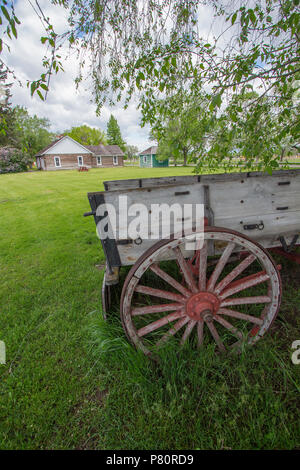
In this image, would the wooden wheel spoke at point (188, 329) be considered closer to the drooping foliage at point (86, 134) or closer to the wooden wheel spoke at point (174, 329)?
the wooden wheel spoke at point (174, 329)

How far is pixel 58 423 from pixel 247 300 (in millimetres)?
1707

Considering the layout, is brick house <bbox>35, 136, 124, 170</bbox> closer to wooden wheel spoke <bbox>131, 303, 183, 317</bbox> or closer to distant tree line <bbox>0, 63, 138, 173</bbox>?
distant tree line <bbox>0, 63, 138, 173</bbox>

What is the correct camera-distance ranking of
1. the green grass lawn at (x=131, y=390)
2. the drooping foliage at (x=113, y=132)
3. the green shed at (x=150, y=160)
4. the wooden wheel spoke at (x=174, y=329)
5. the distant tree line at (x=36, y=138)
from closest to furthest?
the green grass lawn at (x=131, y=390) < the wooden wheel spoke at (x=174, y=329) < the distant tree line at (x=36, y=138) < the green shed at (x=150, y=160) < the drooping foliage at (x=113, y=132)

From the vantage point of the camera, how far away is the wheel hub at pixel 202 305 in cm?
170

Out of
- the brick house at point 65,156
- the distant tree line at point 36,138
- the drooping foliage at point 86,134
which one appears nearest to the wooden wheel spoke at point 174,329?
the distant tree line at point 36,138

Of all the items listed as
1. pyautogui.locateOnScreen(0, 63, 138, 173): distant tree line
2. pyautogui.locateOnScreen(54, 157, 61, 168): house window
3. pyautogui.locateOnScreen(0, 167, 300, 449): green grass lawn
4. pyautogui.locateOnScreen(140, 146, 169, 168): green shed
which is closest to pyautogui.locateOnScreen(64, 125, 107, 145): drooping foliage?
pyautogui.locateOnScreen(0, 63, 138, 173): distant tree line

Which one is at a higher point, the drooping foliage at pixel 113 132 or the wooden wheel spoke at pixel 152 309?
the drooping foliage at pixel 113 132

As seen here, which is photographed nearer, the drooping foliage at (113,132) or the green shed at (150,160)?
the green shed at (150,160)

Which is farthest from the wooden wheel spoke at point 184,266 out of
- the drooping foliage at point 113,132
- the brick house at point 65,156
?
the drooping foliage at point 113,132

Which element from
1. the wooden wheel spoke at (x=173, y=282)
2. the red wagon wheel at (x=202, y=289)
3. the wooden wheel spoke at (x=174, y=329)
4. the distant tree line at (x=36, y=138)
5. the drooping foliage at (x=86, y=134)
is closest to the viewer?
the red wagon wheel at (x=202, y=289)

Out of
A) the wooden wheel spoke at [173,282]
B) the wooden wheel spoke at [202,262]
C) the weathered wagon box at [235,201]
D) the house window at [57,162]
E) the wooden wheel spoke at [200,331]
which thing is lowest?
the wooden wheel spoke at [200,331]

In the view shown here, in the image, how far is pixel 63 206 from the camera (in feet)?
28.2
